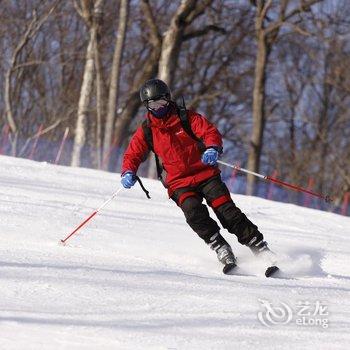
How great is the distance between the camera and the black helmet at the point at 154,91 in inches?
220

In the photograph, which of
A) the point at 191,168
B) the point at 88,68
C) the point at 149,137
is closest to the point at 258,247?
the point at 191,168

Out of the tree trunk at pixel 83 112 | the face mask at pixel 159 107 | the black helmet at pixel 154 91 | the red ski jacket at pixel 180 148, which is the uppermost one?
the black helmet at pixel 154 91

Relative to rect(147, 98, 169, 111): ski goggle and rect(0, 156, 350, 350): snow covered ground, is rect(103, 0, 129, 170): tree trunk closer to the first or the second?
rect(0, 156, 350, 350): snow covered ground

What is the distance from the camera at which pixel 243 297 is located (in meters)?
4.24

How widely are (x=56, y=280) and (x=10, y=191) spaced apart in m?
3.93

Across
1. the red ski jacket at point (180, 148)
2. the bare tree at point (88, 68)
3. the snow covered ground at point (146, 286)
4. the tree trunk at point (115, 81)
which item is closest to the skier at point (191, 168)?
the red ski jacket at point (180, 148)

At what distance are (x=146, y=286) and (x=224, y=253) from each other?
1.40m

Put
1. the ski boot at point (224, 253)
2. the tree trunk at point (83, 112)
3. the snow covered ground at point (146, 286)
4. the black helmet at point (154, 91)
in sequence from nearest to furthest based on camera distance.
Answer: the snow covered ground at point (146, 286)
the ski boot at point (224, 253)
the black helmet at point (154, 91)
the tree trunk at point (83, 112)

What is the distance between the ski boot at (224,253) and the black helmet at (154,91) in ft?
3.60

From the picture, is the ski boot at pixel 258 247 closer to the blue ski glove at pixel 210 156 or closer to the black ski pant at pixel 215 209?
the black ski pant at pixel 215 209

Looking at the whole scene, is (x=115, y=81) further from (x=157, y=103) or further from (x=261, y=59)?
(x=157, y=103)

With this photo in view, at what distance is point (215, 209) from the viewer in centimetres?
577

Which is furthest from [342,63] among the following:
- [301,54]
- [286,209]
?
[286,209]

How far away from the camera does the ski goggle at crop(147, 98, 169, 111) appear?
5633mm
